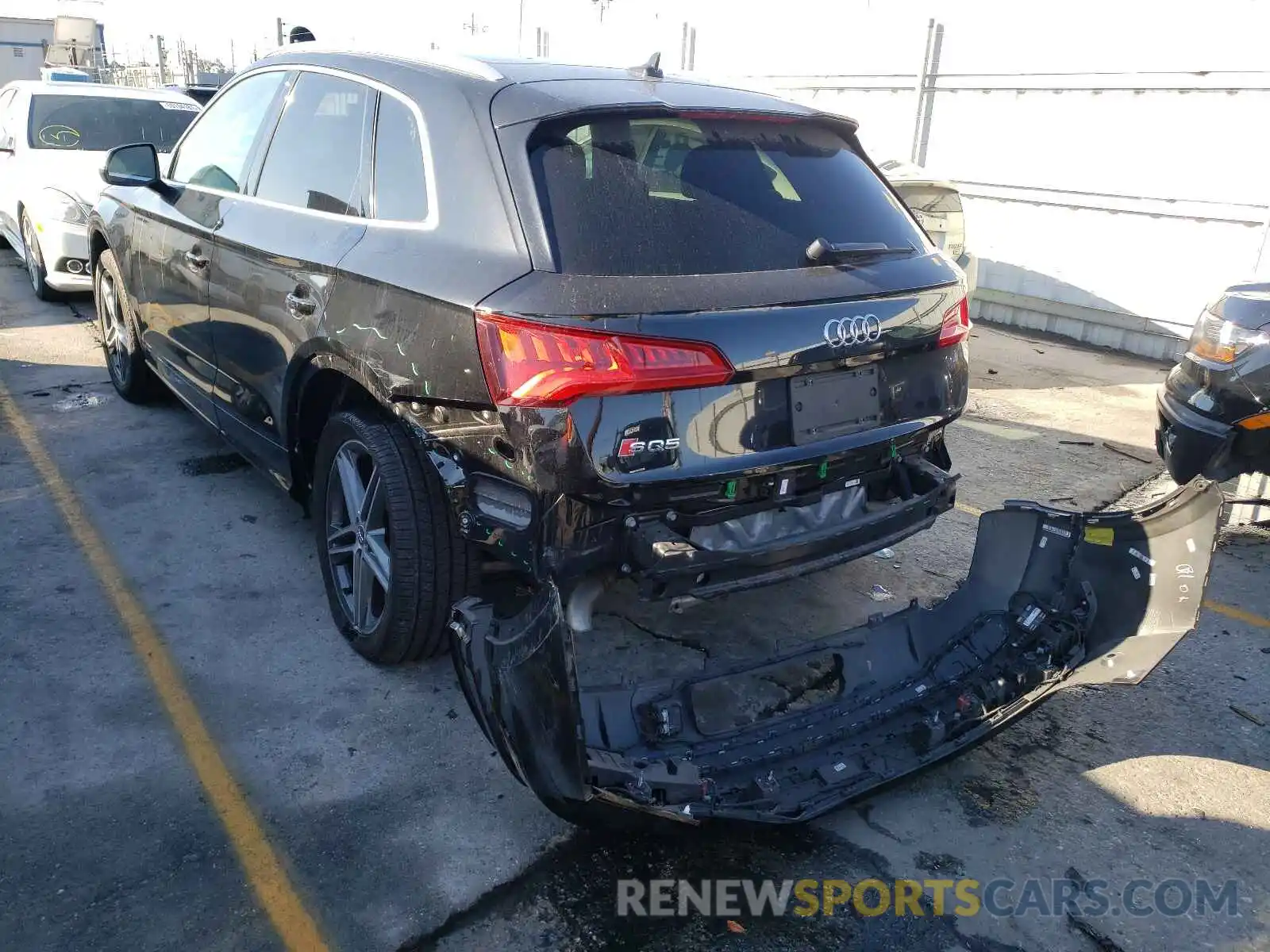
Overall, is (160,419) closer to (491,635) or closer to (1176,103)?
(491,635)

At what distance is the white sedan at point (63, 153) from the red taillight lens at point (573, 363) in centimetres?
634

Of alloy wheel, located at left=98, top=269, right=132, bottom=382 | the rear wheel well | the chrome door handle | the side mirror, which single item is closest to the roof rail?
the chrome door handle

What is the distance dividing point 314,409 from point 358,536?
0.55m

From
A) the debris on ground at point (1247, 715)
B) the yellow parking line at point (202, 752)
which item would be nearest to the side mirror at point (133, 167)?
the yellow parking line at point (202, 752)

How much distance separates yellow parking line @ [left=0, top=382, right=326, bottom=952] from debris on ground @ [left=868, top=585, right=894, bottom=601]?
2448 millimetres

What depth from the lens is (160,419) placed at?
18.1ft

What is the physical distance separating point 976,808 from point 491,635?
4.93 feet

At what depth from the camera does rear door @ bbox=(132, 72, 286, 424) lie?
3.93 m

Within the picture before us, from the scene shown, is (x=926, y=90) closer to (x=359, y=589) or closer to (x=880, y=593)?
(x=880, y=593)

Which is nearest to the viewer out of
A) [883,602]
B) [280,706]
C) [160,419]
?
[280,706]

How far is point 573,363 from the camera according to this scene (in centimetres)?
235

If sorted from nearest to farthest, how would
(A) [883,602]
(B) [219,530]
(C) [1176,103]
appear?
(A) [883,602] < (B) [219,530] < (C) [1176,103]

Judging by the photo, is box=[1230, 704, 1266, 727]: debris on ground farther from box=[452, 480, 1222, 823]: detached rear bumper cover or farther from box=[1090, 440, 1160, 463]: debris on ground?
box=[1090, 440, 1160, 463]: debris on ground

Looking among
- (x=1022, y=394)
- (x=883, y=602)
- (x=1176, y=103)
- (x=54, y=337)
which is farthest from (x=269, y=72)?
(x=1176, y=103)
